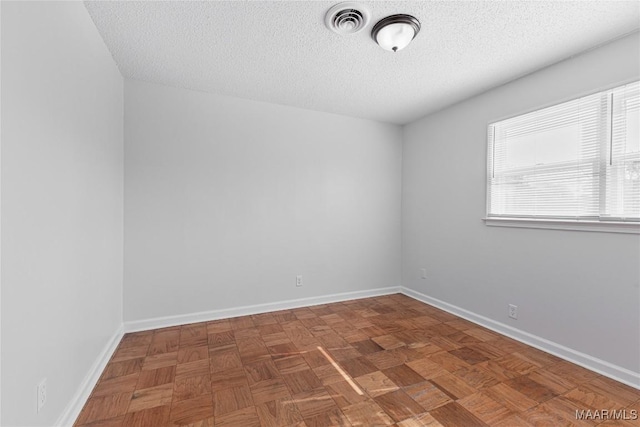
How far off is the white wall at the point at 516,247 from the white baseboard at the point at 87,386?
3.34 m

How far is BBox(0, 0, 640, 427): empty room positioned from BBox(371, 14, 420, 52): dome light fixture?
1cm

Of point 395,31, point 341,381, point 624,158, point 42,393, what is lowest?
point 341,381

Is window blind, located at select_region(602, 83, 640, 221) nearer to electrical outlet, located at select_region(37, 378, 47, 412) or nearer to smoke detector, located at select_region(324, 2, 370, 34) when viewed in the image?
smoke detector, located at select_region(324, 2, 370, 34)

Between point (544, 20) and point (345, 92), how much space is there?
1653mm

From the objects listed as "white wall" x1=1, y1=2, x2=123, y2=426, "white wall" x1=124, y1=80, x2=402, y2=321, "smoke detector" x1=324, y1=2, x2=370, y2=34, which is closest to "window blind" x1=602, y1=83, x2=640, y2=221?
"smoke detector" x1=324, y1=2, x2=370, y2=34

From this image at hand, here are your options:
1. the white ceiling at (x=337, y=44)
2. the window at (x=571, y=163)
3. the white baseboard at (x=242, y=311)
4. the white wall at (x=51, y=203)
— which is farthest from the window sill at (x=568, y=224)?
the white wall at (x=51, y=203)

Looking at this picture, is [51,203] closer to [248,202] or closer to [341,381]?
[248,202]

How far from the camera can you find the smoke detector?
66.7 inches

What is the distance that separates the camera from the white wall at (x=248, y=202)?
2.75 m

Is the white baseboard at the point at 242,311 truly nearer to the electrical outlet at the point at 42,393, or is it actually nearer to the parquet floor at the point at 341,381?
the parquet floor at the point at 341,381

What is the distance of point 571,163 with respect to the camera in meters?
2.25

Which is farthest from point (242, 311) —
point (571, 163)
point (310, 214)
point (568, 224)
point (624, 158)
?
point (624, 158)

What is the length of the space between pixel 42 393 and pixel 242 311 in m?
1.92

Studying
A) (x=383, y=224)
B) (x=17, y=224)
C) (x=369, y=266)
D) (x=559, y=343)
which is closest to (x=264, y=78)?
(x=17, y=224)
